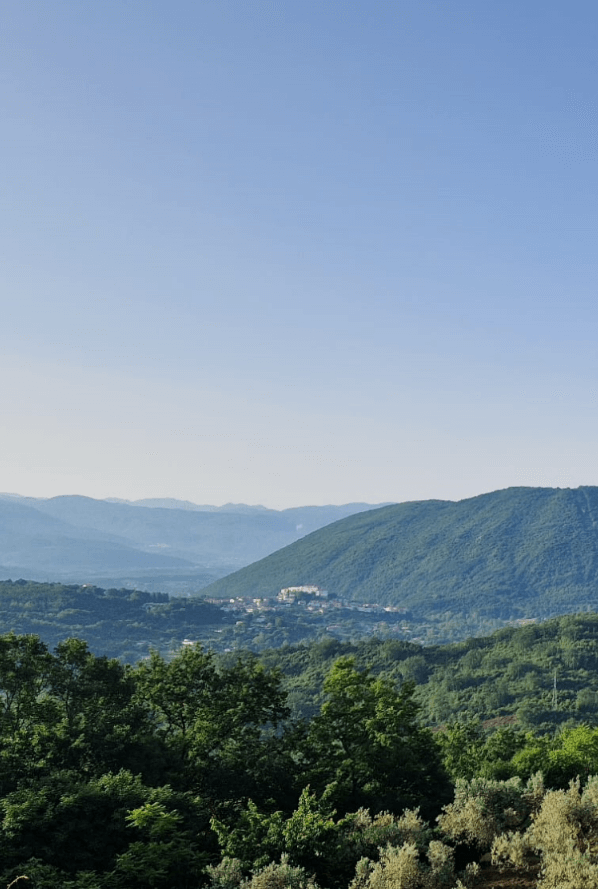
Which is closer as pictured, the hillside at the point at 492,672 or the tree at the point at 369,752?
the tree at the point at 369,752

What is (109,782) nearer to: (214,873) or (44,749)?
(44,749)

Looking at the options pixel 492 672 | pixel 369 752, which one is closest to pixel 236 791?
pixel 369 752

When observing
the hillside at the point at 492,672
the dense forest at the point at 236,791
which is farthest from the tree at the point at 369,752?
the hillside at the point at 492,672

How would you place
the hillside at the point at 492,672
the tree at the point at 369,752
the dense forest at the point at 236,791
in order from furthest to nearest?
the hillside at the point at 492,672, the tree at the point at 369,752, the dense forest at the point at 236,791

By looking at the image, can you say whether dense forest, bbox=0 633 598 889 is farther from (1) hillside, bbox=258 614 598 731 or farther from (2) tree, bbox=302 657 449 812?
(1) hillside, bbox=258 614 598 731

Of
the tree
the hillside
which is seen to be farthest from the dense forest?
the hillside

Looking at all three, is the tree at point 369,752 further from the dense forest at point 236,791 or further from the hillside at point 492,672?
the hillside at point 492,672

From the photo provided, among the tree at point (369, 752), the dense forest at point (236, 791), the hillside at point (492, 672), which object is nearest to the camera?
the dense forest at point (236, 791)

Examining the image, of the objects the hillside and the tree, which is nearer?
the tree
